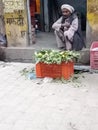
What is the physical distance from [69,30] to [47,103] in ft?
7.62

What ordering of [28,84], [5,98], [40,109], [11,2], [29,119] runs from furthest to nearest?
[11,2] → [28,84] → [5,98] → [40,109] → [29,119]

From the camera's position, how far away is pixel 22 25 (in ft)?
24.2

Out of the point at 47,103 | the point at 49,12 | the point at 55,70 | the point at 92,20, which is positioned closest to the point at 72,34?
the point at 92,20

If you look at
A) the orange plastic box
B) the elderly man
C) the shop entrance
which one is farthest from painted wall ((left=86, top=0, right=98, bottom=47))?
the shop entrance

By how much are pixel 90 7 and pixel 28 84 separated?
2.18m

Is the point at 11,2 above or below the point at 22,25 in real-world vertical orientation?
above

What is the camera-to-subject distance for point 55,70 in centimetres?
612

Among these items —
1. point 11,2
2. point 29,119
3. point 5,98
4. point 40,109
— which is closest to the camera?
point 29,119

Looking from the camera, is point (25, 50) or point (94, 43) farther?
point (25, 50)

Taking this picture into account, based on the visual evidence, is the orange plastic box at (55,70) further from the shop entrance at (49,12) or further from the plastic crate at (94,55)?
the shop entrance at (49,12)

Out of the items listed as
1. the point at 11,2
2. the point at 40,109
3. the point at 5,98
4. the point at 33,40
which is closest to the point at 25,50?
the point at 33,40

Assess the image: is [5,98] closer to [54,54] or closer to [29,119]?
[29,119]

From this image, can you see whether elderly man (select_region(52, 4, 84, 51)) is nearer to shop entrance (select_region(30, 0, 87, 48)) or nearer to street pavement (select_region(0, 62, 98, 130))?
street pavement (select_region(0, 62, 98, 130))

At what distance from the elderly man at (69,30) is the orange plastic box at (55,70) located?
912 millimetres
